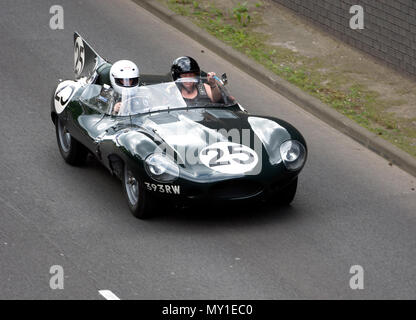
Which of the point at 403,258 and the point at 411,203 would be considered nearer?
the point at 403,258

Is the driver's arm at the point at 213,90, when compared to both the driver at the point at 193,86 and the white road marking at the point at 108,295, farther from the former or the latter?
the white road marking at the point at 108,295

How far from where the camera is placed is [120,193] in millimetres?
11398

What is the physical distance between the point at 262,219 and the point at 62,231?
2120 mm

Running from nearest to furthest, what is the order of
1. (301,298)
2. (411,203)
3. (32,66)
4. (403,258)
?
(301,298), (403,258), (411,203), (32,66)

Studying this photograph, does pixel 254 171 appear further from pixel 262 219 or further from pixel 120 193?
pixel 120 193

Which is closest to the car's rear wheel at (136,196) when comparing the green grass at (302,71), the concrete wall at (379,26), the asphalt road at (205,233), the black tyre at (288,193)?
the asphalt road at (205,233)

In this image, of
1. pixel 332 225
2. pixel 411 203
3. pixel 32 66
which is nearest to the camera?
pixel 332 225

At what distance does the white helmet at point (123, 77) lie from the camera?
11.6 meters

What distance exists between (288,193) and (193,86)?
6.08 ft

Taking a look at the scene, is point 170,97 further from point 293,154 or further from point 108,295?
point 108,295

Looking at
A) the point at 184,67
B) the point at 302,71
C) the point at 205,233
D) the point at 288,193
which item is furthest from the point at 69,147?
the point at 302,71

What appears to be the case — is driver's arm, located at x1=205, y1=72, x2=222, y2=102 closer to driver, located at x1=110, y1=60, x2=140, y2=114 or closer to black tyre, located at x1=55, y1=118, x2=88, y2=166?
driver, located at x1=110, y1=60, x2=140, y2=114

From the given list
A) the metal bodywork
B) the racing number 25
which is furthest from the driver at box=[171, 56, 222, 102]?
the racing number 25

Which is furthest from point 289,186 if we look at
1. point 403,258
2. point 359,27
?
point 359,27
